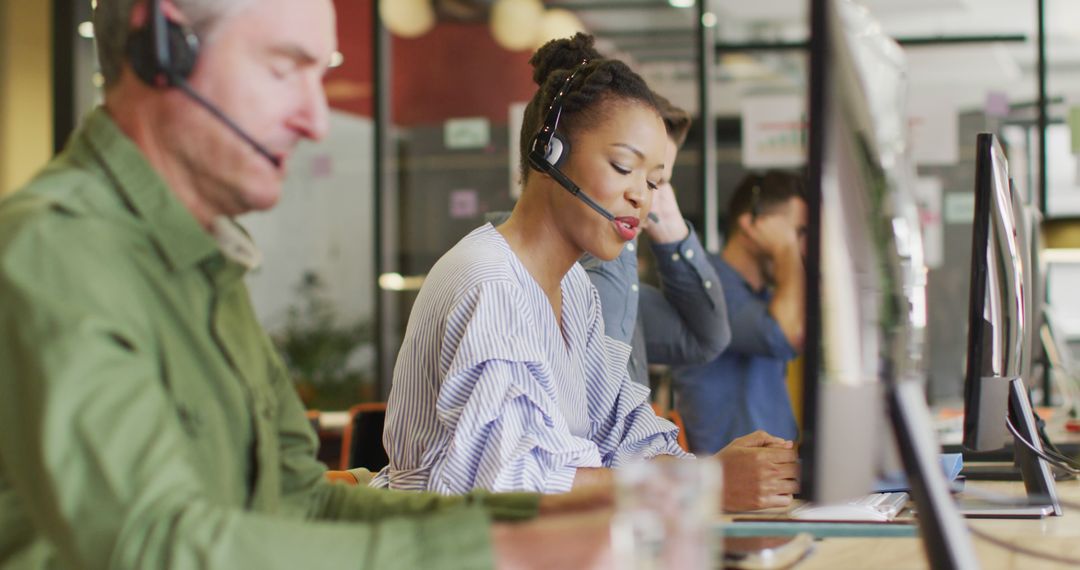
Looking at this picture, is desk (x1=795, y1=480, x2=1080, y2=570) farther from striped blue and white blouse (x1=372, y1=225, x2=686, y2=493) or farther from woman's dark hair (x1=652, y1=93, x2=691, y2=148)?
woman's dark hair (x1=652, y1=93, x2=691, y2=148)

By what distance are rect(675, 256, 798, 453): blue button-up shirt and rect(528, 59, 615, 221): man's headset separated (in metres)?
1.48

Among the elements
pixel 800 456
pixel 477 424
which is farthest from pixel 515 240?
pixel 800 456

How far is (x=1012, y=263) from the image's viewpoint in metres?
1.72

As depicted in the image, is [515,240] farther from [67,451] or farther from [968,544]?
[67,451]

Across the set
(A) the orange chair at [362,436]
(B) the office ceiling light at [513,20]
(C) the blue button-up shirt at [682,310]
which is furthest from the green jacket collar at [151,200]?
(B) the office ceiling light at [513,20]

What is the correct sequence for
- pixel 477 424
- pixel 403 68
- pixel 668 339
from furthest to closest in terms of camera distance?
A: pixel 403 68 < pixel 668 339 < pixel 477 424

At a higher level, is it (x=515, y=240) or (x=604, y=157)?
(x=604, y=157)

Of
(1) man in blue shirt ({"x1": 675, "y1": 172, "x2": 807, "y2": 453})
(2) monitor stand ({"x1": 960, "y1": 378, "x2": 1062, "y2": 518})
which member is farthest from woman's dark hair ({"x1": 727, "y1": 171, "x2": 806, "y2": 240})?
(2) monitor stand ({"x1": 960, "y1": 378, "x2": 1062, "y2": 518})

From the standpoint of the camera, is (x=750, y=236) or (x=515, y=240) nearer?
(x=515, y=240)

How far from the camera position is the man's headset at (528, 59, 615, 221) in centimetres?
182

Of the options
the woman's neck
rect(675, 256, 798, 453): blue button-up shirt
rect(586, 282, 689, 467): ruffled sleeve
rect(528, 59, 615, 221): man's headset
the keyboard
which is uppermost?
rect(528, 59, 615, 221): man's headset

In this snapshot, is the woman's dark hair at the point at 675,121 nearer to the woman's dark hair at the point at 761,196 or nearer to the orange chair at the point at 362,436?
the orange chair at the point at 362,436

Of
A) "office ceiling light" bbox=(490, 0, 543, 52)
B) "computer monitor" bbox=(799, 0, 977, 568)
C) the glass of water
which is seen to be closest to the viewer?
the glass of water

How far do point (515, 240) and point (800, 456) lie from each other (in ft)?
3.03
